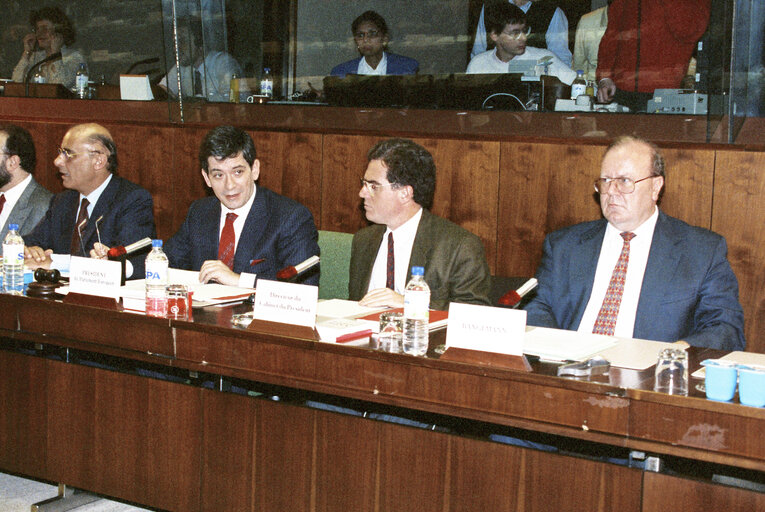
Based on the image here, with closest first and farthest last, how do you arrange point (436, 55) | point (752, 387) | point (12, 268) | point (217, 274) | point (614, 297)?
point (752, 387) → point (614, 297) → point (12, 268) → point (217, 274) → point (436, 55)

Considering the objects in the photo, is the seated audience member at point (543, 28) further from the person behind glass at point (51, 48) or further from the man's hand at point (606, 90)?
the person behind glass at point (51, 48)

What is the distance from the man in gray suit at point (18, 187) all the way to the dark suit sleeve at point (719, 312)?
3.03 m

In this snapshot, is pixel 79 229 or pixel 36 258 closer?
pixel 36 258

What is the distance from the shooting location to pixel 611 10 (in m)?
3.91

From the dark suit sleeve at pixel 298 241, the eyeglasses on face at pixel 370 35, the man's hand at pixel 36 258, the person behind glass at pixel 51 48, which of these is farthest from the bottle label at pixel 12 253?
the person behind glass at pixel 51 48

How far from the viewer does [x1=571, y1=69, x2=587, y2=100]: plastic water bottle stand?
3691 millimetres

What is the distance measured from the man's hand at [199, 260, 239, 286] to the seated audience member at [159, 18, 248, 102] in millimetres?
1944

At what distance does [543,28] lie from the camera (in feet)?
13.5

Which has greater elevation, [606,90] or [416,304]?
[606,90]

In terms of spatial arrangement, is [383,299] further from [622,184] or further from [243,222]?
[243,222]

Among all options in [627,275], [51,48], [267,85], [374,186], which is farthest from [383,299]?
[51,48]

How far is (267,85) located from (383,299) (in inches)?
95.4

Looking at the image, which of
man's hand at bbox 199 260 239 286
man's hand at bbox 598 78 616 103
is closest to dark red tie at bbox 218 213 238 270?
man's hand at bbox 199 260 239 286

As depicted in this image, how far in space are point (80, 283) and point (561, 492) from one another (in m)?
1.54
